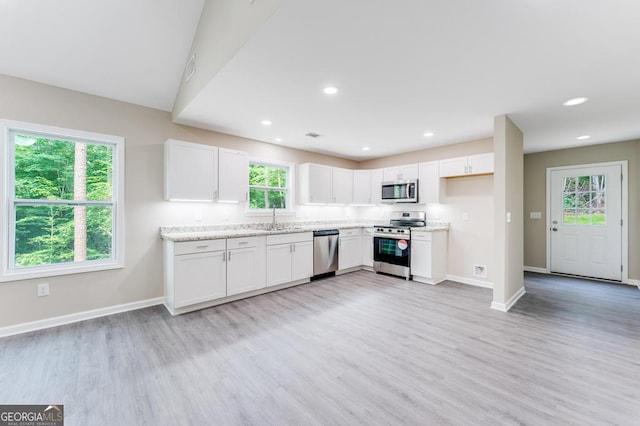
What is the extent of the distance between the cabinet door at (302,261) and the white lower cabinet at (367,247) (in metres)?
1.44

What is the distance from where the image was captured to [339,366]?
2.16 metres

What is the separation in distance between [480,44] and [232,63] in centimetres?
192

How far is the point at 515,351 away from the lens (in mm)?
2393

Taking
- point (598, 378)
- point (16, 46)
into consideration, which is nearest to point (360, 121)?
point (598, 378)

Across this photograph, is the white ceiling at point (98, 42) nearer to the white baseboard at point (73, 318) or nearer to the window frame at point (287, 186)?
the window frame at point (287, 186)

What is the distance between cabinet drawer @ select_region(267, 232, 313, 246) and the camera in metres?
4.04

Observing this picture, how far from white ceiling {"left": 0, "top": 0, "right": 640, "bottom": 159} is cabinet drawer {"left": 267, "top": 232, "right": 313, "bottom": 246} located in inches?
64.6

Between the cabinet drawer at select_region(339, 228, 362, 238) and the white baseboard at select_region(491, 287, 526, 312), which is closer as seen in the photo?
the white baseboard at select_region(491, 287, 526, 312)

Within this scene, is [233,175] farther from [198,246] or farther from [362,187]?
[362,187]

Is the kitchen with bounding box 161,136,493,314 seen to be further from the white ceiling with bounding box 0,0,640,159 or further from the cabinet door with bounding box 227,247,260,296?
the white ceiling with bounding box 0,0,640,159

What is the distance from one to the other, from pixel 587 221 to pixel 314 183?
5155 mm

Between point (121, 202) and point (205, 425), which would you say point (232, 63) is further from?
point (205, 425)

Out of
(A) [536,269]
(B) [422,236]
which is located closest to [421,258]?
(B) [422,236]
